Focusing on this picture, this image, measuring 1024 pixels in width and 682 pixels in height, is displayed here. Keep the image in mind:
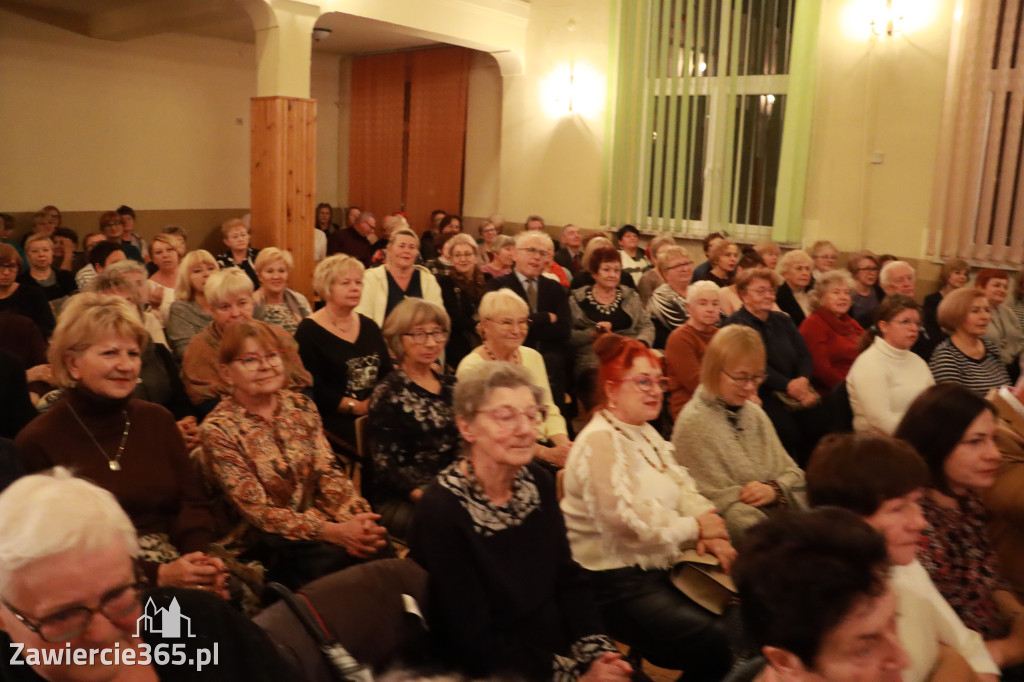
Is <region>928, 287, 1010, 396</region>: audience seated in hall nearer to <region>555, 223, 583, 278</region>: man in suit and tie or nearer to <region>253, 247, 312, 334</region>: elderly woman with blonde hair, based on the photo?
<region>253, 247, 312, 334</region>: elderly woman with blonde hair

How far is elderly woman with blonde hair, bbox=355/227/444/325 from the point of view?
4.84 meters

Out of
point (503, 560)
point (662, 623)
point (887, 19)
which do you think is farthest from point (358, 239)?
point (503, 560)

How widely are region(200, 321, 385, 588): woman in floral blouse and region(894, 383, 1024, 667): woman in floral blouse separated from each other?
159 cm

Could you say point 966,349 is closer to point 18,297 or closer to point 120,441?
point 120,441

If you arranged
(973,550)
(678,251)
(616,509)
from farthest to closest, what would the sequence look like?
(678,251) → (616,509) → (973,550)

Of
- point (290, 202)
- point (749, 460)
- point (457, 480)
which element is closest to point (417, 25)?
point (290, 202)

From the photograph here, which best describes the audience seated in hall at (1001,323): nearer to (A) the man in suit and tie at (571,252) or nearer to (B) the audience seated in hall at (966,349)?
(B) the audience seated in hall at (966,349)

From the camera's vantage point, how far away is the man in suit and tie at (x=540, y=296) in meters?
4.86

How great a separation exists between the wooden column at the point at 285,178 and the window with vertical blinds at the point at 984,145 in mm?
5578

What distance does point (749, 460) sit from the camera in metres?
2.96

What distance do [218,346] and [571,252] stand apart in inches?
214

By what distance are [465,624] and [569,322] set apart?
10.6ft

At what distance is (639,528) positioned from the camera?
238 cm

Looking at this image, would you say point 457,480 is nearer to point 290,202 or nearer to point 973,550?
point 973,550
